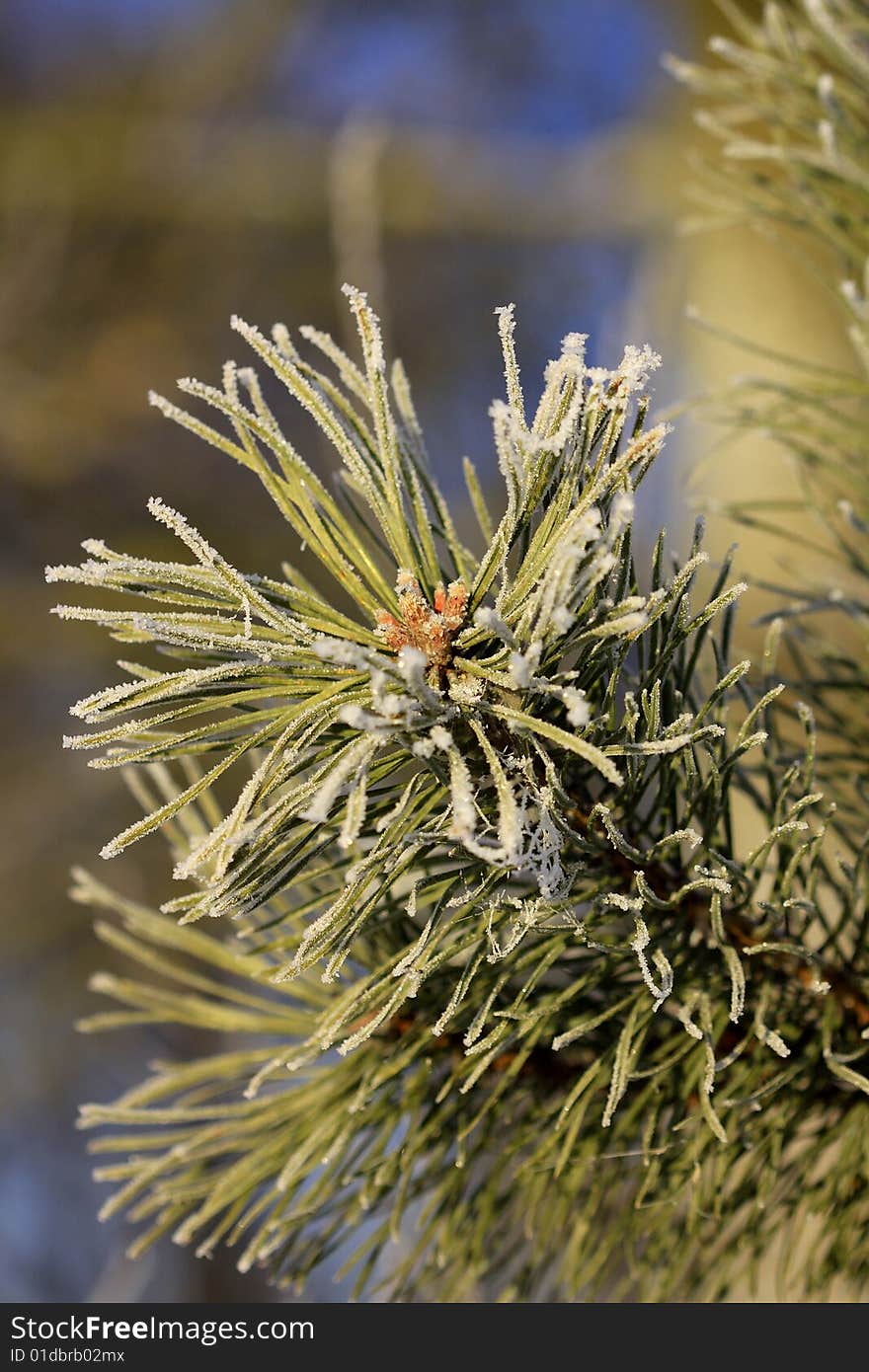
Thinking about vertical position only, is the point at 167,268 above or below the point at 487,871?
above

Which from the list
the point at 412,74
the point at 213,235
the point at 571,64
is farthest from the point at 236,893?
the point at 571,64

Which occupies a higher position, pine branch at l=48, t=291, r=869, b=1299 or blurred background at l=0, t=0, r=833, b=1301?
blurred background at l=0, t=0, r=833, b=1301

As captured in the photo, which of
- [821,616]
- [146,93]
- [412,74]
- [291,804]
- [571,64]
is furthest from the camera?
[571,64]

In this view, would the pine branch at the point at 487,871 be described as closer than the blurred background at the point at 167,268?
Yes

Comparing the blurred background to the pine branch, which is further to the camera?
the blurred background

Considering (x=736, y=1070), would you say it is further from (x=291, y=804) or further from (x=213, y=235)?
(x=213, y=235)

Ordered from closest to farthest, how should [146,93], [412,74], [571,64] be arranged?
[146,93] → [412,74] → [571,64]

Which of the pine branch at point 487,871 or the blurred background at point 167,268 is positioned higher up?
the blurred background at point 167,268

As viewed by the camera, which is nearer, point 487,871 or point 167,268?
point 487,871
